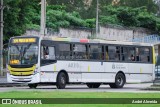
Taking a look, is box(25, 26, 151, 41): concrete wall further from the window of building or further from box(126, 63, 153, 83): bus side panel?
box(126, 63, 153, 83): bus side panel

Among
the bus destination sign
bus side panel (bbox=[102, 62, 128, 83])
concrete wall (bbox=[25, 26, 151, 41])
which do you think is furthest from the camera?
concrete wall (bbox=[25, 26, 151, 41])

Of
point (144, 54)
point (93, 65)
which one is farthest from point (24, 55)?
point (144, 54)

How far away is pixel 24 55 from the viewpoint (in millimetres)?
30547

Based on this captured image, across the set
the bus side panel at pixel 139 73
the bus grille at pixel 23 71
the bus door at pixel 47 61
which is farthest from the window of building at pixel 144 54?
the bus grille at pixel 23 71

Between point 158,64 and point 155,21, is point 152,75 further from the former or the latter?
point 155,21

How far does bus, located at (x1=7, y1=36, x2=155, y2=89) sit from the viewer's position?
30438 mm

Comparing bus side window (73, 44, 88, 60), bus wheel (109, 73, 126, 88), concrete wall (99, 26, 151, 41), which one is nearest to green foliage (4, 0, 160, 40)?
concrete wall (99, 26, 151, 41)

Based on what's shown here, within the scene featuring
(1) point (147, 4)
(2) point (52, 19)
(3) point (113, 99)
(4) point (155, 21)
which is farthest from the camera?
(1) point (147, 4)

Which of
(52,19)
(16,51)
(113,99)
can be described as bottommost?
(113,99)

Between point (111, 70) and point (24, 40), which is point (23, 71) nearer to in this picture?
point (24, 40)

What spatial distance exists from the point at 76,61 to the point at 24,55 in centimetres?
321

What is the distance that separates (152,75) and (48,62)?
873 cm

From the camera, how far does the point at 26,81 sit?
30375mm

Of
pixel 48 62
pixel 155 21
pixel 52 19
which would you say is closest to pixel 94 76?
pixel 48 62
